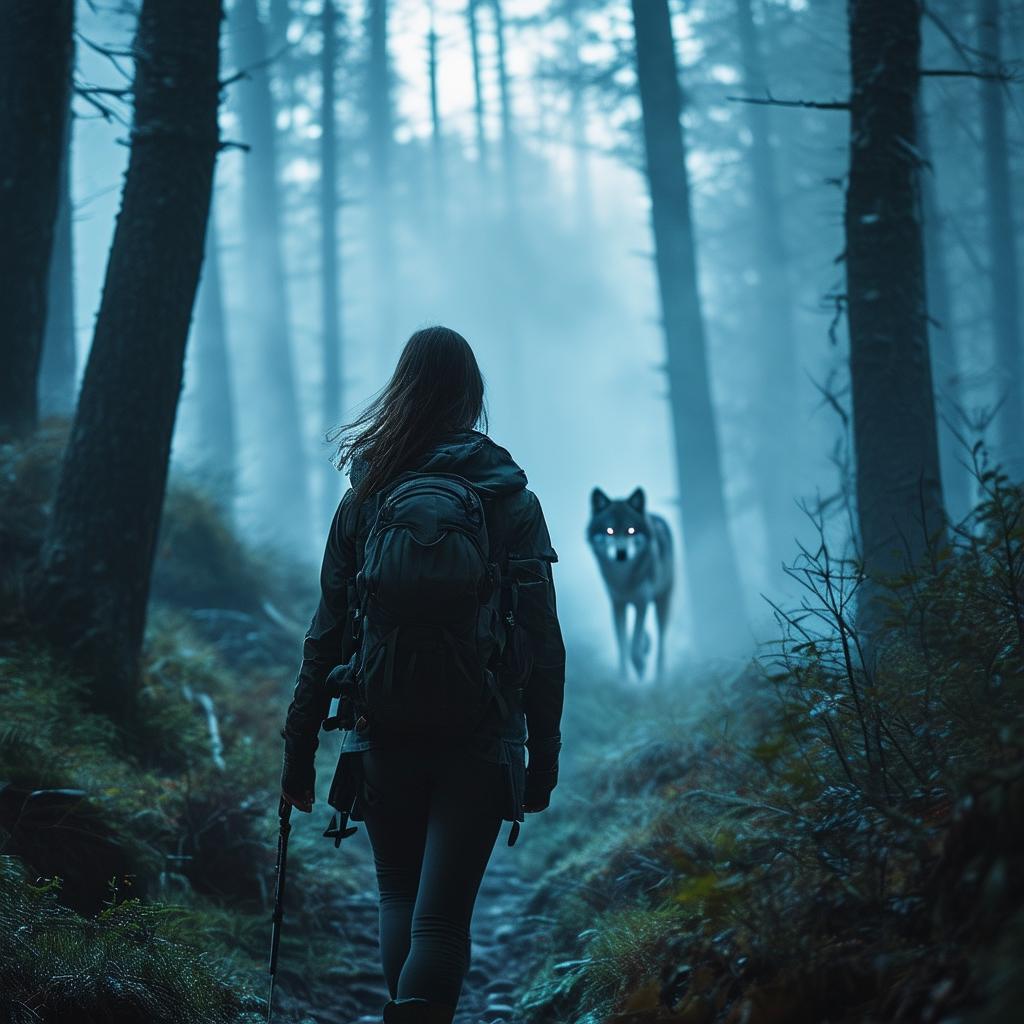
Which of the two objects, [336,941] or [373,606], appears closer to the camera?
[373,606]

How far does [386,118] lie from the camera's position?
120ft

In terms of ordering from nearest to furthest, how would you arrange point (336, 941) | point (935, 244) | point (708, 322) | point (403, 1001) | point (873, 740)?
point (403, 1001)
point (873, 740)
point (336, 941)
point (935, 244)
point (708, 322)

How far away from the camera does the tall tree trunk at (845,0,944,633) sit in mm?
6129

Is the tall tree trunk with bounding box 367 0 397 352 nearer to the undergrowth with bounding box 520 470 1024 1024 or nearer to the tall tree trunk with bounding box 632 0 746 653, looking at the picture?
the tall tree trunk with bounding box 632 0 746 653

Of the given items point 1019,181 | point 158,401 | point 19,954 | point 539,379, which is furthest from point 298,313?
point 19,954

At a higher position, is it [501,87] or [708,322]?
[501,87]

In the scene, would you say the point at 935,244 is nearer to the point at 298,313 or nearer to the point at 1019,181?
the point at 1019,181

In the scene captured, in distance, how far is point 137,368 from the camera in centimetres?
643

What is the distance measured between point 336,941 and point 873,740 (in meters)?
3.16

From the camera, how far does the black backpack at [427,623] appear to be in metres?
2.89

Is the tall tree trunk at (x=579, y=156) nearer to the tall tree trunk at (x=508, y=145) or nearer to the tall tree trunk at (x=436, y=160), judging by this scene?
the tall tree trunk at (x=508, y=145)

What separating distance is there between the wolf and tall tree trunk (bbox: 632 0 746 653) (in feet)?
4.34

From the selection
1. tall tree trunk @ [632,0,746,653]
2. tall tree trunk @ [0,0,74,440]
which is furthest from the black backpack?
tall tree trunk @ [632,0,746,653]

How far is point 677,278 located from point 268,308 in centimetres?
1454
